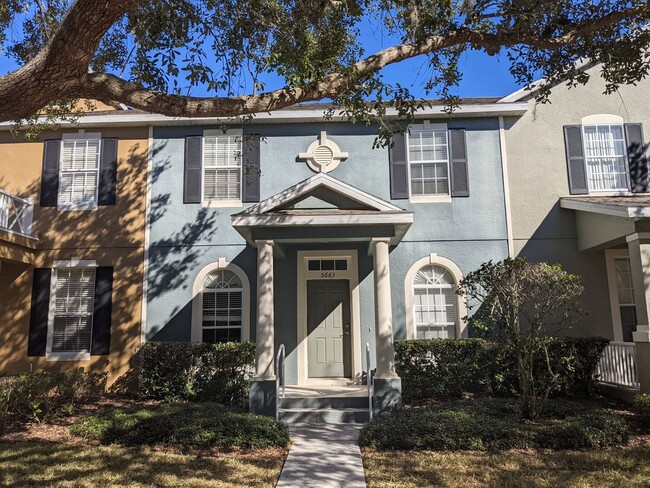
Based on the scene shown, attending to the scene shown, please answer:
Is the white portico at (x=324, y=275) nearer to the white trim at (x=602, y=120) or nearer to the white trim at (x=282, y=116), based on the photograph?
the white trim at (x=282, y=116)

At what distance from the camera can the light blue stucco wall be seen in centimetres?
1205

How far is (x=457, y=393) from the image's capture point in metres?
10.9

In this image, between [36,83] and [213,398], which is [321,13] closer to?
[36,83]

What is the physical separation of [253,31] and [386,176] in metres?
5.41

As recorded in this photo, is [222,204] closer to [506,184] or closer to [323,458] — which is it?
[506,184]

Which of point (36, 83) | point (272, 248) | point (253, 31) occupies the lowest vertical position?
point (272, 248)

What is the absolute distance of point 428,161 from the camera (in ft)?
41.0

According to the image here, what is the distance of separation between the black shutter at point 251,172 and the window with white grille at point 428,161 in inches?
137

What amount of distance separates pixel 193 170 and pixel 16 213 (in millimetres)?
3996

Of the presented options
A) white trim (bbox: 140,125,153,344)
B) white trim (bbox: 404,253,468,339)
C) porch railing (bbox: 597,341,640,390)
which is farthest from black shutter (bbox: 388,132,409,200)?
white trim (bbox: 140,125,153,344)

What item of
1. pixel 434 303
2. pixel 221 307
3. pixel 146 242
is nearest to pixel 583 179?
pixel 434 303

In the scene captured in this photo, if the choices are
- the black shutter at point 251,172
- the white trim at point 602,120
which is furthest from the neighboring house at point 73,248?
the white trim at point 602,120

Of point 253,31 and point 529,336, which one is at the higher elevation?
point 253,31

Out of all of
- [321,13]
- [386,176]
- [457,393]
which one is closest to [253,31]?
[321,13]
